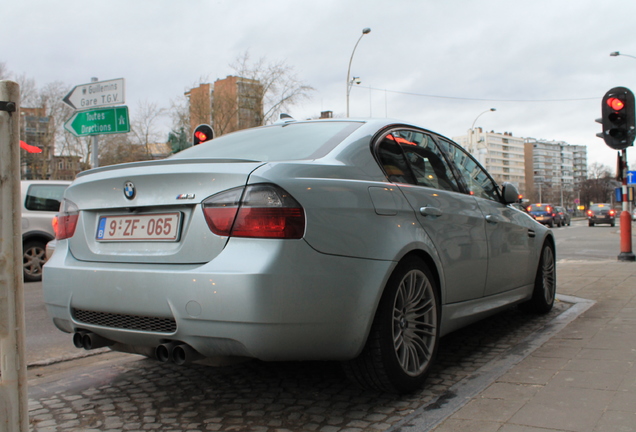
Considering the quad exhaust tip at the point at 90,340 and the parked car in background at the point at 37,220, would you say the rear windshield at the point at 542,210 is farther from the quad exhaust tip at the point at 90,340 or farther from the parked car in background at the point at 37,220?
the quad exhaust tip at the point at 90,340

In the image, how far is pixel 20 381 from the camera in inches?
80.9

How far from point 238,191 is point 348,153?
78cm

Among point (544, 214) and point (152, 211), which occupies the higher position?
point (152, 211)

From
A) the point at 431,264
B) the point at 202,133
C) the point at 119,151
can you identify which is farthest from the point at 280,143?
the point at 119,151

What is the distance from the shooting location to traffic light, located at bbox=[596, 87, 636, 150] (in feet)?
33.9

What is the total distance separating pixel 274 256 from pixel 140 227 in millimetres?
773

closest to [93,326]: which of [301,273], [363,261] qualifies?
[301,273]

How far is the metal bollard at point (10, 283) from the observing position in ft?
6.62

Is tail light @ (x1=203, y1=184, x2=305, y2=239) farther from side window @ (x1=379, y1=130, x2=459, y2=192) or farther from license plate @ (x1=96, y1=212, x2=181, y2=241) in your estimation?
side window @ (x1=379, y1=130, x2=459, y2=192)

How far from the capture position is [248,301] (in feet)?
8.28

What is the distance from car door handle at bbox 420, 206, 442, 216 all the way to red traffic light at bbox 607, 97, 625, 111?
27.1 feet

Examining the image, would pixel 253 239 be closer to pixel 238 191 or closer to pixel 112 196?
pixel 238 191

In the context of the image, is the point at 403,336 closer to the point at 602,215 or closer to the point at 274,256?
the point at 274,256

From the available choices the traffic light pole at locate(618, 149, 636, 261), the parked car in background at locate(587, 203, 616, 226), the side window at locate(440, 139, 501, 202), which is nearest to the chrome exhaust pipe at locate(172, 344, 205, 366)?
the side window at locate(440, 139, 501, 202)
